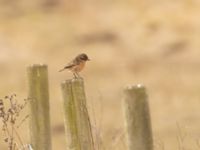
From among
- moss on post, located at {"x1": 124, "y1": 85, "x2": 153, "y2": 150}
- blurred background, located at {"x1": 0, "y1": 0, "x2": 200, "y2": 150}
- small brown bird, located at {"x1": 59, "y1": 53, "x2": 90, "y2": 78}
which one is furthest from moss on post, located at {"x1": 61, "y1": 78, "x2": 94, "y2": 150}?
blurred background, located at {"x1": 0, "y1": 0, "x2": 200, "y2": 150}

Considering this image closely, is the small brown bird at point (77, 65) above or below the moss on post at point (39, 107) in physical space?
above

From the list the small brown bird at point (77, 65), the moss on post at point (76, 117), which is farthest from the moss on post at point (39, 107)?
the small brown bird at point (77, 65)

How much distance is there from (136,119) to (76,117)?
404 millimetres

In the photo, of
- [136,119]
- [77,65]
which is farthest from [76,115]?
[77,65]

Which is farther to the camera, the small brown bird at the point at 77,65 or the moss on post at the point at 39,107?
the small brown bird at the point at 77,65

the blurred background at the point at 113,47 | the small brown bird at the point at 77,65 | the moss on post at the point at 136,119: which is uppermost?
the blurred background at the point at 113,47

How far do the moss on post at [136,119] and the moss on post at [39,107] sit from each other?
90 cm

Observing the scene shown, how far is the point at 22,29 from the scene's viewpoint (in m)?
34.6

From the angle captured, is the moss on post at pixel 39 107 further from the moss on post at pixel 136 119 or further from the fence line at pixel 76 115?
the moss on post at pixel 136 119

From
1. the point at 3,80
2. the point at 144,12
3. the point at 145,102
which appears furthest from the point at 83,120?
the point at 144,12

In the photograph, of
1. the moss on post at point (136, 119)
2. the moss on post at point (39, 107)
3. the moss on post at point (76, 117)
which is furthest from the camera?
the moss on post at point (39, 107)

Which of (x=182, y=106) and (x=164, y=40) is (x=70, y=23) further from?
(x=182, y=106)

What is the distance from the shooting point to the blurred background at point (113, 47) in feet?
88.5

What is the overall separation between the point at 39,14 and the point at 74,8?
1.53 meters
